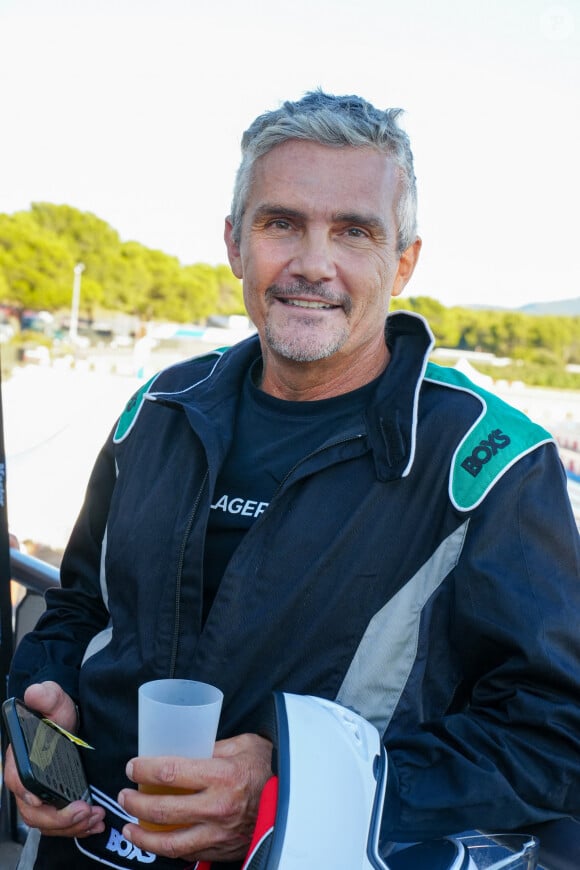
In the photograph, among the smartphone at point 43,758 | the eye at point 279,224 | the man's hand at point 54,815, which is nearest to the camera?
the smartphone at point 43,758

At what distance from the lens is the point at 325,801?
1271 millimetres

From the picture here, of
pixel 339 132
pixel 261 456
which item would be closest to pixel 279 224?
pixel 339 132

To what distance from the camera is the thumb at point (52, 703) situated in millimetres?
1890

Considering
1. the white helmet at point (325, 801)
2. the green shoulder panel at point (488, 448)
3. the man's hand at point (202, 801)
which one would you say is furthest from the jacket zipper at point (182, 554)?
the white helmet at point (325, 801)

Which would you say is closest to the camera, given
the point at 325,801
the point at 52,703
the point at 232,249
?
the point at 325,801

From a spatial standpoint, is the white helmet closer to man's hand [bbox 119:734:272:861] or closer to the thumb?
man's hand [bbox 119:734:272:861]

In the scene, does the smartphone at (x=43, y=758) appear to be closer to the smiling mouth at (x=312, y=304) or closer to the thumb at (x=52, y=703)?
the thumb at (x=52, y=703)

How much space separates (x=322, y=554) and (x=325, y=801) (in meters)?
0.53

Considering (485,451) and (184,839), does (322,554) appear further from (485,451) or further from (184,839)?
(184,839)

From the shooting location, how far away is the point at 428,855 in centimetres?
140

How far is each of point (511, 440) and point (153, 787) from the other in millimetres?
837

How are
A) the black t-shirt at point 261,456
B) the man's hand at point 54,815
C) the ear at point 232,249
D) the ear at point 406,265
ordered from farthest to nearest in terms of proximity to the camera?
the ear at point 232,249 < the ear at point 406,265 < the black t-shirt at point 261,456 < the man's hand at point 54,815

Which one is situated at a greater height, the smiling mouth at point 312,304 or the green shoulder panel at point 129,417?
the smiling mouth at point 312,304

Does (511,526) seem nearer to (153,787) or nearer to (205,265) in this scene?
(153,787)
